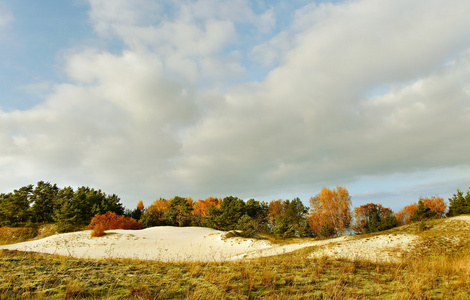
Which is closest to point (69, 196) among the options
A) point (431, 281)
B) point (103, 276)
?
point (103, 276)

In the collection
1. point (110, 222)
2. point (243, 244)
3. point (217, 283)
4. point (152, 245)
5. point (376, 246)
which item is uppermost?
point (110, 222)

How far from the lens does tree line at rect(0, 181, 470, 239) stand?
42188 mm

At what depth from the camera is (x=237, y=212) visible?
183 feet

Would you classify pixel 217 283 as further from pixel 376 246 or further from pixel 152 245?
pixel 152 245

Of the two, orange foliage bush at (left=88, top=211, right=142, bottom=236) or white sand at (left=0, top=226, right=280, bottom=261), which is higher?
orange foliage bush at (left=88, top=211, right=142, bottom=236)

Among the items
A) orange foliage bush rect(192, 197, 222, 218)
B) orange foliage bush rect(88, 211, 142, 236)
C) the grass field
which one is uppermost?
orange foliage bush rect(192, 197, 222, 218)

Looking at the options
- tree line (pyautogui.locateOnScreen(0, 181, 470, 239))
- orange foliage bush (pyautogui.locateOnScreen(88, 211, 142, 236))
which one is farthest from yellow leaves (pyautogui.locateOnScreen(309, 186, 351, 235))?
orange foliage bush (pyautogui.locateOnScreen(88, 211, 142, 236))

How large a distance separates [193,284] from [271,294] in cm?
177

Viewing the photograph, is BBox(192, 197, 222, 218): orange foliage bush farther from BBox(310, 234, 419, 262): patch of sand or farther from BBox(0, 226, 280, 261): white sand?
BBox(310, 234, 419, 262): patch of sand

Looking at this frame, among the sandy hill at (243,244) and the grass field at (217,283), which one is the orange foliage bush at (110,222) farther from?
the grass field at (217,283)

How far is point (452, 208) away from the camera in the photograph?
45094 millimetres

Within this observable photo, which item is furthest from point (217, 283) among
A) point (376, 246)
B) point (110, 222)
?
point (110, 222)

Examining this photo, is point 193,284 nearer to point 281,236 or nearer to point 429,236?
point 429,236

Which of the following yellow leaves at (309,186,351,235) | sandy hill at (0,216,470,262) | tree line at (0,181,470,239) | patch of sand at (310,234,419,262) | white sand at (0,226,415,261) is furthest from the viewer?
yellow leaves at (309,186,351,235)
